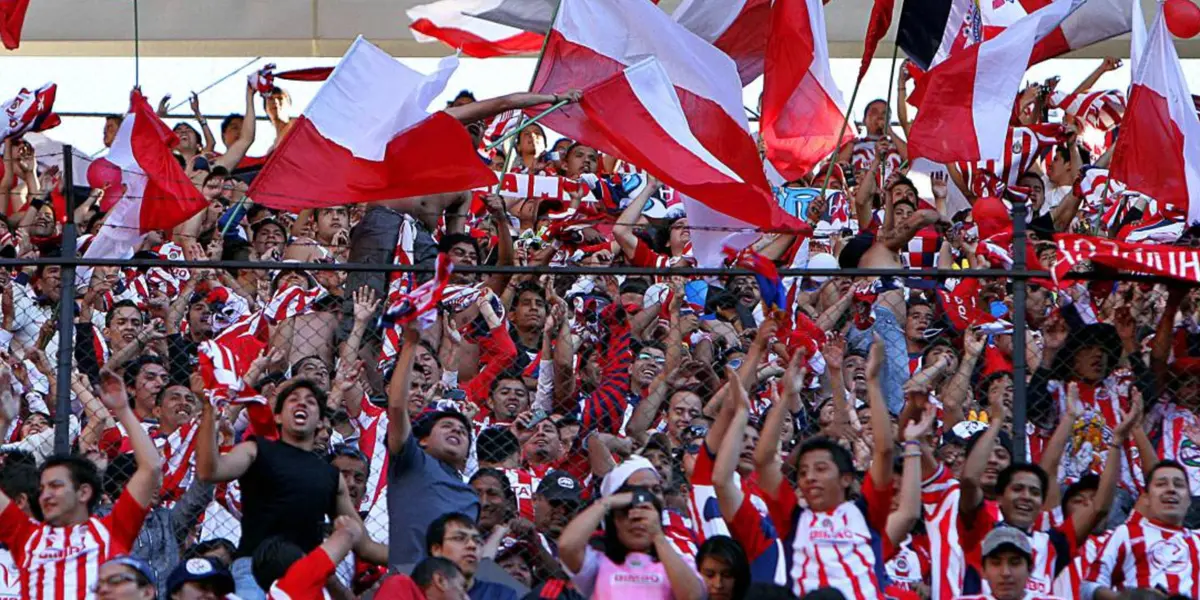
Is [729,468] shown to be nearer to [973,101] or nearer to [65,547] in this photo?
[65,547]

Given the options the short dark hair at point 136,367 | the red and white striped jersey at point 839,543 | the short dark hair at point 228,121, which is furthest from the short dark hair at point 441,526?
the short dark hair at point 228,121

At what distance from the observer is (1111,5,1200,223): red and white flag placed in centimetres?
1202

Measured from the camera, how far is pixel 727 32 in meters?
13.7

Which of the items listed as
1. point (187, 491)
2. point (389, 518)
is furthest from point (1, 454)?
point (389, 518)

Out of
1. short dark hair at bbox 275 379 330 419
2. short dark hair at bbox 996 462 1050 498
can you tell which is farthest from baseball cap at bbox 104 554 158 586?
short dark hair at bbox 996 462 1050 498

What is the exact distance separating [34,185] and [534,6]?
408cm

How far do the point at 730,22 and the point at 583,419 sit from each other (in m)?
2.68

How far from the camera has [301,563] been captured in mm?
9789

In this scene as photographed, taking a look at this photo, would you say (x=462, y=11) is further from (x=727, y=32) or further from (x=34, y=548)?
(x=34, y=548)

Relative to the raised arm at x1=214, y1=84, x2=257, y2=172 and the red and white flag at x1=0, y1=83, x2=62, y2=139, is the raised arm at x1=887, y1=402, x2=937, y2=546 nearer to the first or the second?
the red and white flag at x1=0, y1=83, x2=62, y2=139

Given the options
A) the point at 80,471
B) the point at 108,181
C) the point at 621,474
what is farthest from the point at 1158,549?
the point at 108,181

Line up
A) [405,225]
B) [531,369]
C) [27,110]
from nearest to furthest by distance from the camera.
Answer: [531,369] → [405,225] → [27,110]

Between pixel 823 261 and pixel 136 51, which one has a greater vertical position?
pixel 136 51

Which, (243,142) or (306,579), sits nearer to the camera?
(306,579)
